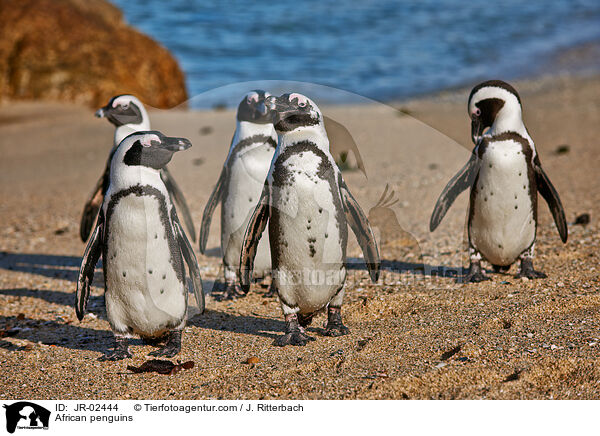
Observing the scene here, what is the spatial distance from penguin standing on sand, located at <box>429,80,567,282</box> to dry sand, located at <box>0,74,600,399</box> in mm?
261

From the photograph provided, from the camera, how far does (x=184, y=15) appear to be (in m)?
28.9

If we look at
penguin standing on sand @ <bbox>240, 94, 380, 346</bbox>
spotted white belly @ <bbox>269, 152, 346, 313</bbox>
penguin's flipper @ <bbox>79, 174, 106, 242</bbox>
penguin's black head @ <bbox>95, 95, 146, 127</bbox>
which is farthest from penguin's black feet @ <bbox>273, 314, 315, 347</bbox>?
penguin's black head @ <bbox>95, 95, 146, 127</bbox>

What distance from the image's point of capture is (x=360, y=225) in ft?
14.6

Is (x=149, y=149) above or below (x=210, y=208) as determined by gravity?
above

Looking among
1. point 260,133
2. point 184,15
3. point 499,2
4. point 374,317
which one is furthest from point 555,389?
point 499,2

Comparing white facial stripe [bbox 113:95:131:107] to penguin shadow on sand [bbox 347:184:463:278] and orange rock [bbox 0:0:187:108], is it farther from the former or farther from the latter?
orange rock [bbox 0:0:187:108]

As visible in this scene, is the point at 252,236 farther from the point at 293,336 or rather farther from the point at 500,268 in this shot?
the point at 500,268

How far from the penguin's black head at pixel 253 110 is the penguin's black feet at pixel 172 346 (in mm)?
1890

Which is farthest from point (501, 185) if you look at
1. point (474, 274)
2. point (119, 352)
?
point (119, 352)

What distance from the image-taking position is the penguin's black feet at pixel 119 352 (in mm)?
4285

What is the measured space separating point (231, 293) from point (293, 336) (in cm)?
129

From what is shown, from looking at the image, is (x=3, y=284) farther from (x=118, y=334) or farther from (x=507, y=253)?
(x=507, y=253)

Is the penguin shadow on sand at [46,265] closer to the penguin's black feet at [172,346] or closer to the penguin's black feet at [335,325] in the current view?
the penguin's black feet at [172,346]

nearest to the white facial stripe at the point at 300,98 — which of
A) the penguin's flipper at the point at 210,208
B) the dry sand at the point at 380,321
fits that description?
the dry sand at the point at 380,321
